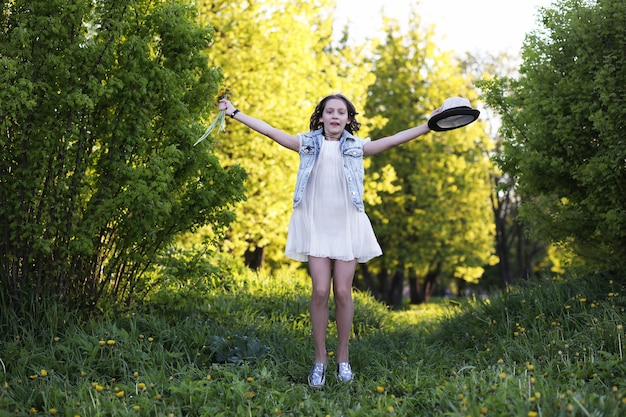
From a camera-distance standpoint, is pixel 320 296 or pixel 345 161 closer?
pixel 320 296

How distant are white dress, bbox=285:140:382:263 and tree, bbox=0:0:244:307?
41.3 inches

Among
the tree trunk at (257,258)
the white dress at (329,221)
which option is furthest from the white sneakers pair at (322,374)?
the tree trunk at (257,258)

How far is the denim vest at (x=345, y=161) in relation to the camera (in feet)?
14.5

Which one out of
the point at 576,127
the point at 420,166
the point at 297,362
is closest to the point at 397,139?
the point at 297,362

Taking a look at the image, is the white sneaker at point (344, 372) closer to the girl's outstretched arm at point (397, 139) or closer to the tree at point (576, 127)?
the girl's outstretched arm at point (397, 139)

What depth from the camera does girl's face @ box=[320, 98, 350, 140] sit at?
4527mm

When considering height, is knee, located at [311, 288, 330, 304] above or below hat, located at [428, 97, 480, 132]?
below

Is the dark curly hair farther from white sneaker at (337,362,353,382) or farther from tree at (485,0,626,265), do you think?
tree at (485,0,626,265)

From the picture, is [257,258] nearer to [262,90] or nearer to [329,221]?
[262,90]

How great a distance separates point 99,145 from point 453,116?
113 inches

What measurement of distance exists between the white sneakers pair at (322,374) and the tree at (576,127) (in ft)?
9.95

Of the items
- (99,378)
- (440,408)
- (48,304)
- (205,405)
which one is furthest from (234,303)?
(440,408)

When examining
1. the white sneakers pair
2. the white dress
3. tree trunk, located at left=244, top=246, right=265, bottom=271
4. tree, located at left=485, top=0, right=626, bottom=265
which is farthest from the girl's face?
tree trunk, located at left=244, top=246, right=265, bottom=271

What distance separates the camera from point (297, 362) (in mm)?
4773
